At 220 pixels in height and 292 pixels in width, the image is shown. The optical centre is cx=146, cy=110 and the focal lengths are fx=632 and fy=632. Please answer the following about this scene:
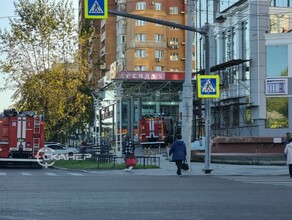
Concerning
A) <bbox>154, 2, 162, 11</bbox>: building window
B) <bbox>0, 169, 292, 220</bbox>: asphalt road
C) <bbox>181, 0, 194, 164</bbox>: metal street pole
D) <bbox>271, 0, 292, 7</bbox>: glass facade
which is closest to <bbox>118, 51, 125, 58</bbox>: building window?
<bbox>154, 2, 162, 11</bbox>: building window

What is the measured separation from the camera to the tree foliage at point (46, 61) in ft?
144

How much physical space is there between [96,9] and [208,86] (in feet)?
24.5

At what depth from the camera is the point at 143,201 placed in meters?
14.6

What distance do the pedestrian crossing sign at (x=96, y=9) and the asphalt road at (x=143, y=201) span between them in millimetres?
5659

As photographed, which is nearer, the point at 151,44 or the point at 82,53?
the point at 82,53

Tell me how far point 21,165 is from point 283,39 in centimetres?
2240

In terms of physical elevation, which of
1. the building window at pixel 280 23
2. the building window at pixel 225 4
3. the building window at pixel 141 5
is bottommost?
the building window at pixel 280 23

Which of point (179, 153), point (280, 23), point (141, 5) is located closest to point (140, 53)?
point (141, 5)

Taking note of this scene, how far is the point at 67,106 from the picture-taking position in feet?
150

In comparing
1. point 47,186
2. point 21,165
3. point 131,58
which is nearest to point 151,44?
point 131,58

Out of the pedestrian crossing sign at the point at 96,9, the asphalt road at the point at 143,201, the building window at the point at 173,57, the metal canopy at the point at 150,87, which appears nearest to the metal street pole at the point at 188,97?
the pedestrian crossing sign at the point at 96,9

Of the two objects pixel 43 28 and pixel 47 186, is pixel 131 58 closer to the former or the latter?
pixel 43 28

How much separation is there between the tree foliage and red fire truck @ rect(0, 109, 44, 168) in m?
8.21

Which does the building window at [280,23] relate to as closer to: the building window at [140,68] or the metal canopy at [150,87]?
the metal canopy at [150,87]
